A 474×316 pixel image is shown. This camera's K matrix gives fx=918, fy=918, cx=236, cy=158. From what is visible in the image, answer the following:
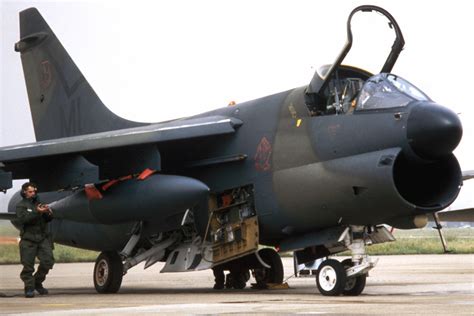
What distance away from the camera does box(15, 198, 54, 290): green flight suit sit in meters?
13.3

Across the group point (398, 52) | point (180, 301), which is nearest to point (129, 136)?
point (180, 301)

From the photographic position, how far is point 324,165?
12500 millimetres

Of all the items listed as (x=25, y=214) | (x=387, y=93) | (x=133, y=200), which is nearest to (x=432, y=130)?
(x=387, y=93)

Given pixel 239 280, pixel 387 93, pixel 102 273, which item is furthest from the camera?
pixel 239 280

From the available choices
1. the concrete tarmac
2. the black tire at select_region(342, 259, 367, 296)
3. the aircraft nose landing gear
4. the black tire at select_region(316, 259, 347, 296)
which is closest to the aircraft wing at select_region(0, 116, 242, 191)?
the concrete tarmac

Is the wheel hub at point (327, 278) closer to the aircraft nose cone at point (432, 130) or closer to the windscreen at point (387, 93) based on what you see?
the aircraft nose cone at point (432, 130)

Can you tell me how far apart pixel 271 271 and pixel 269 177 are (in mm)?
2399

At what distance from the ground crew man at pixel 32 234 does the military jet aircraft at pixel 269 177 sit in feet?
1.48

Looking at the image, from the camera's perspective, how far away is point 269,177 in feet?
43.7

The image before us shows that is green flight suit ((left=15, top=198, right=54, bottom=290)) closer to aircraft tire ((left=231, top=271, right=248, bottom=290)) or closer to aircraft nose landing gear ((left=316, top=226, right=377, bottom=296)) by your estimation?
aircraft tire ((left=231, top=271, right=248, bottom=290))

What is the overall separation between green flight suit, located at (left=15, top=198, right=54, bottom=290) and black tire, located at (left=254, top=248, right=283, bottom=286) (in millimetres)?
3480

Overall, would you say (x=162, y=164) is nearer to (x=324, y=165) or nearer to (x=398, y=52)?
(x=324, y=165)

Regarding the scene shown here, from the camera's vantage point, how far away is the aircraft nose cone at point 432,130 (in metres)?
11.5

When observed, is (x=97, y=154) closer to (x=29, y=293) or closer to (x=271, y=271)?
(x=29, y=293)
